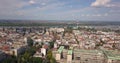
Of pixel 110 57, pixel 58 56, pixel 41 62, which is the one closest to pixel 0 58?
pixel 41 62

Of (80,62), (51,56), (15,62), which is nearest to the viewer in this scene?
(15,62)

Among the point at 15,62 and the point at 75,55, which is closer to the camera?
the point at 15,62

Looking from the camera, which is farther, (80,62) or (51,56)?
(51,56)

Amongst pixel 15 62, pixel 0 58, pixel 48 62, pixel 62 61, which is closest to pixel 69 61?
pixel 62 61

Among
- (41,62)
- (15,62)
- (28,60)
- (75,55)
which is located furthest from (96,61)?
(15,62)

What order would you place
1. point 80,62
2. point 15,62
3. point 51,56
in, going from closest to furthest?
point 15,62 < point 80,62 < point 51,56

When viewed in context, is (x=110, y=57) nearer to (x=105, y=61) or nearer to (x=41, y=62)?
(x=105, y=61)

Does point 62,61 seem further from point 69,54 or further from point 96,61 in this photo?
point 96,61
